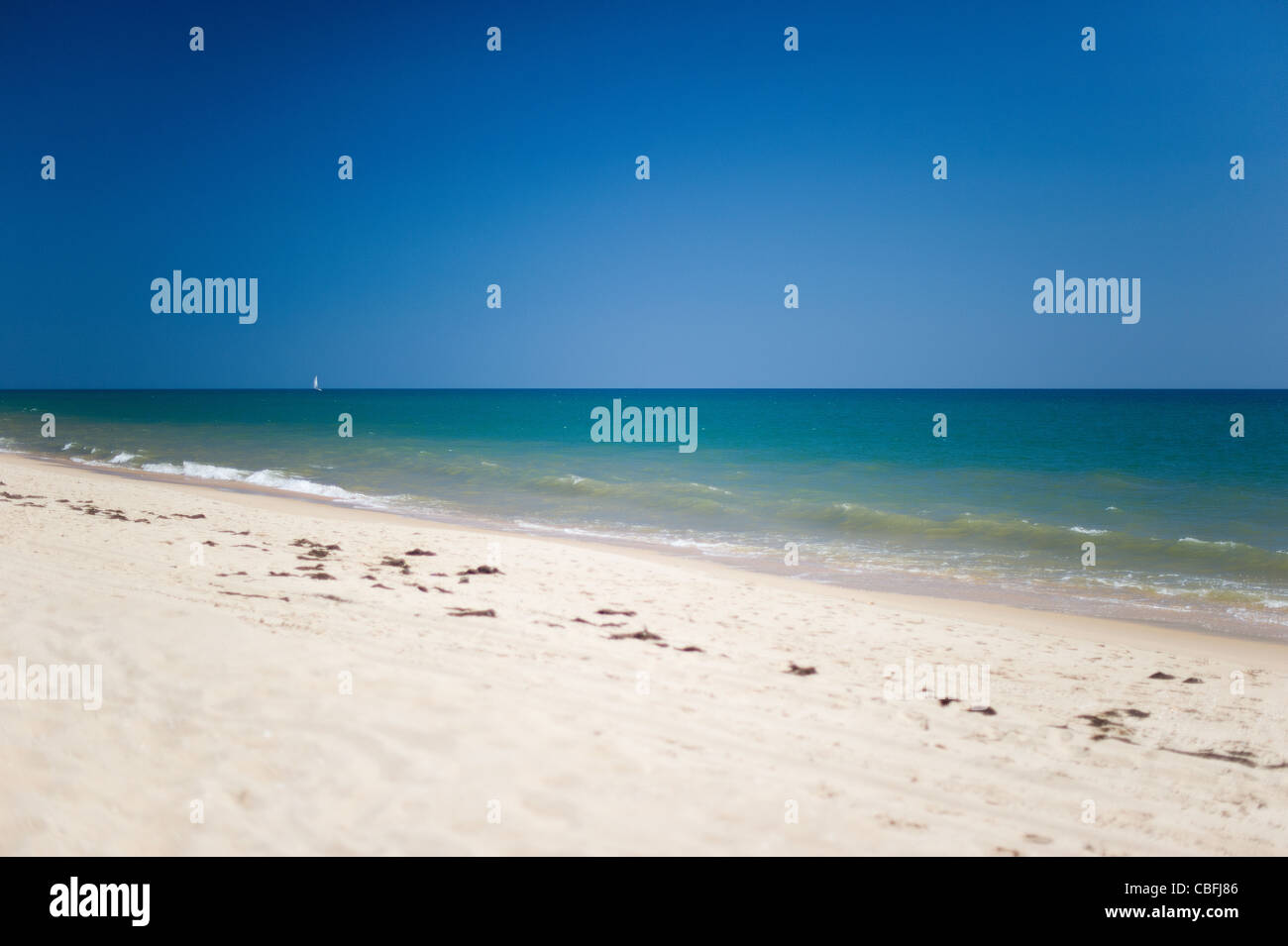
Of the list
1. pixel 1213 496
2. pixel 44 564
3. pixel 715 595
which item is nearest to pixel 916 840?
pixel 715 595

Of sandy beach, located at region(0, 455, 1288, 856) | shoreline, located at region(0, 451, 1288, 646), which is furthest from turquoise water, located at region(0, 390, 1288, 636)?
sandy beach, located at region(0, 455, 1288, 856)

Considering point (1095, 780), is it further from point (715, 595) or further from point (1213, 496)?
point (1213, 496)

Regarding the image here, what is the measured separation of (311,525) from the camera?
12.9 meters

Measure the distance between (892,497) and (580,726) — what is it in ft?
59.8

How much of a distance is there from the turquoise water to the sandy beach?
11.8ft

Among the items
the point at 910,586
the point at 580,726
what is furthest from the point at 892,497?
the point at 580,726

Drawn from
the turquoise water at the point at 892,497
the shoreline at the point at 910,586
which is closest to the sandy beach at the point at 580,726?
the shoreline at the point at 910,586

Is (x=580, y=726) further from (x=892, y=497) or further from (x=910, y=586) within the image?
(x=892, y=497)

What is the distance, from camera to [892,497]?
21047 mm

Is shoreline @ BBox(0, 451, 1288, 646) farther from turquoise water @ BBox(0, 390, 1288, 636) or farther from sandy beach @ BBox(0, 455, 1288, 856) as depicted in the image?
sandy beach @ BBox(0, 455, 1288, 856)

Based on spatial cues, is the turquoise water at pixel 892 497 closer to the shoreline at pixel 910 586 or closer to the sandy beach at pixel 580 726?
the shoreline at pixel 910 586

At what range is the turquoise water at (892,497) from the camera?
1218 centimetres

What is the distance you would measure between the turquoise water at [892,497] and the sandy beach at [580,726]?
3606mm
